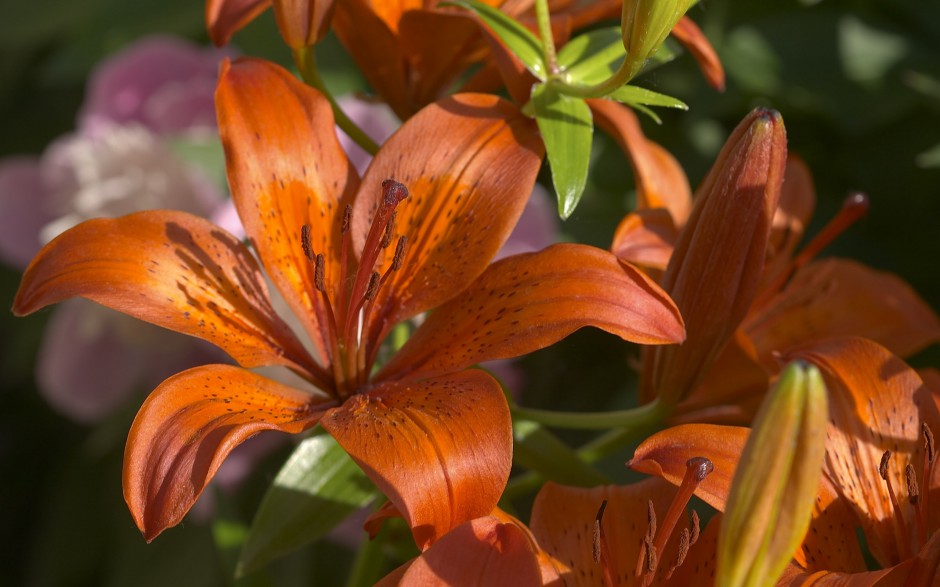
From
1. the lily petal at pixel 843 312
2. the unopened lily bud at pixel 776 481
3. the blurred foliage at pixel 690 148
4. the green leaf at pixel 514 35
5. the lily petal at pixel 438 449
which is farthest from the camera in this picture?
the blurred foliage at pixel 690 148

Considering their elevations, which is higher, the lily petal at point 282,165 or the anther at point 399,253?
the lily petal at point 282,165

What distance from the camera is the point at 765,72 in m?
0.89

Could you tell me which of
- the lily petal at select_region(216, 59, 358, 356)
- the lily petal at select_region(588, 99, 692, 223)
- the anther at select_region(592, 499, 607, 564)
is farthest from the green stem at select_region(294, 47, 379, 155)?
the anther at select_region(592, 499, 607, 564)

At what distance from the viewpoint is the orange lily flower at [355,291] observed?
0.50 meters

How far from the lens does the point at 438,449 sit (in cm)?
50

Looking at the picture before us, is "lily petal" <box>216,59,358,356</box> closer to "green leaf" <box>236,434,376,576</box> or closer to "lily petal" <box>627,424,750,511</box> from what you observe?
"green leaf" <box>236,434,376,576</box>

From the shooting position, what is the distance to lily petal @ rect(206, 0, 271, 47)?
63cm

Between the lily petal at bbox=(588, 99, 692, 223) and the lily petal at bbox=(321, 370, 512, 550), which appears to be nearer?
the lily petal at bbox=(321, 370, 512, 550)

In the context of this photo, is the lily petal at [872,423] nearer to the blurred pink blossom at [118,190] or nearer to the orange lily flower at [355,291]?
the orange lily flower at [355,291]

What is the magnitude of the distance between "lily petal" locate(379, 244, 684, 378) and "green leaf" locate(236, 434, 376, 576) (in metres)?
0.06

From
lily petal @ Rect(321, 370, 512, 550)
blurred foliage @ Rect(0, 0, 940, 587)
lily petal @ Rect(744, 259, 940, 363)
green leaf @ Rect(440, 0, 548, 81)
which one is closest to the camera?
lily petal @ Rect(321, 370, 512, 550)

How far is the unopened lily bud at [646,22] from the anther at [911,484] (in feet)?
0.73

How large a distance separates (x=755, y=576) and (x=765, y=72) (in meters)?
0.57

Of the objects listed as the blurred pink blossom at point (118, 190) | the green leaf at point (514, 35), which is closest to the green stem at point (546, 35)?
the green leaf at point (514, 35)
